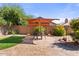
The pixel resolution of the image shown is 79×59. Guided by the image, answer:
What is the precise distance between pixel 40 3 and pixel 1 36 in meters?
1.85

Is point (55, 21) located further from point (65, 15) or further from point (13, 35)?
point (13, 35)

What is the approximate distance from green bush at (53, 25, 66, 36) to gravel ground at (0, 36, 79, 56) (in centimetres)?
18

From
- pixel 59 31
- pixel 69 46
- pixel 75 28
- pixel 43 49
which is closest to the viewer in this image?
pixel 43 49

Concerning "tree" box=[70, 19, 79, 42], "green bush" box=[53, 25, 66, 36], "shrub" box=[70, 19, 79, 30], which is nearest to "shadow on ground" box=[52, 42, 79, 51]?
"tree" box=[70, 19, 79, 42]

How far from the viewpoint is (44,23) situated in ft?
38.5

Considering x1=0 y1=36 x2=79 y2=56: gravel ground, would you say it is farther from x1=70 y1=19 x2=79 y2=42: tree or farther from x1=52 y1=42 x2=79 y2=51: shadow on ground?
x1=70 y1=19 x2=79 y2=42: tree

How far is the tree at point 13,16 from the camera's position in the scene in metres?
11.7

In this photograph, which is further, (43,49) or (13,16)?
(13,16)

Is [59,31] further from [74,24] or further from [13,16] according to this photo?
[13,16]

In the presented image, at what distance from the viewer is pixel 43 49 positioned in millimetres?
11547

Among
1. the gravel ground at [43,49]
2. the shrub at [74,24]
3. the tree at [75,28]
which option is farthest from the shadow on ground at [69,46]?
the shrub at [74,24]

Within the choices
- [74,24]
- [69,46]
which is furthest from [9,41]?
[74,24]

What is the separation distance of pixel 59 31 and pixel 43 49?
880mm

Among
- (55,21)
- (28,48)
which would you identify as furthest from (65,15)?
(28,48)
